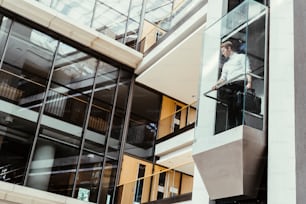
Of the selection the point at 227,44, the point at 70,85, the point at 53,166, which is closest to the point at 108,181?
the point at 53,166

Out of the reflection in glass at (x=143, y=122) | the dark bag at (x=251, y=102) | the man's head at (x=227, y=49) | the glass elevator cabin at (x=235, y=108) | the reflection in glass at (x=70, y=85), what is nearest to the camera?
the glass elevator cabin at (x=235, y=108)

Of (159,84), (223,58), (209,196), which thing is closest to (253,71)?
(223,58)

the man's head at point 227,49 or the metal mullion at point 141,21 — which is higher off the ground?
the metal mullion at point 141,21

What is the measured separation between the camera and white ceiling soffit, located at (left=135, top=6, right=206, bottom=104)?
1019 cm

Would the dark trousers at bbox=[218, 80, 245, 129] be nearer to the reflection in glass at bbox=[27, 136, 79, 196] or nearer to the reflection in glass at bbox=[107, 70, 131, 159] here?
the reflection in glass at bbox=[27, 136, 79, 196]

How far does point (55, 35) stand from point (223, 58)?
6.18 metres

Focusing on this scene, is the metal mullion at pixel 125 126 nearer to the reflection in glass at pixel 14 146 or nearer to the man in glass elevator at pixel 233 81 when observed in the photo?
the reflection in glass at pixel 14 146

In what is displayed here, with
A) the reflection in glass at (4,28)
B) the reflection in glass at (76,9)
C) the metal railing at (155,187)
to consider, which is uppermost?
the reflection in glass at (76,9)

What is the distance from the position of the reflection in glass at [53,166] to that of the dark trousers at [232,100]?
18.0 feet

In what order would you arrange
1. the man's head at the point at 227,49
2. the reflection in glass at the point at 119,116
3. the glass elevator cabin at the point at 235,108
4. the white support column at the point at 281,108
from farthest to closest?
the reflection in glass at the point at 119,116 → the man's head at the point at 227,49 → the glass elevator cabin at the point at 235,108 → the white support column at the point at 281,108

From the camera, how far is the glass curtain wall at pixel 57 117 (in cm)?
949

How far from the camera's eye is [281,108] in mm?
5273

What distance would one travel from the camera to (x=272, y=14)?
Result: 595 cm

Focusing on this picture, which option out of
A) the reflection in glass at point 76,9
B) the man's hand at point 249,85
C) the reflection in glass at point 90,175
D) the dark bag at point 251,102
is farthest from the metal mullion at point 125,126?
the man's hand at point 249,85
